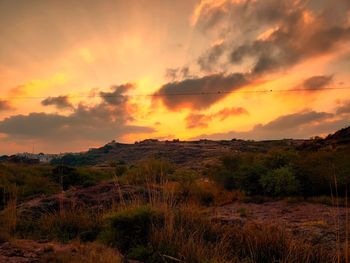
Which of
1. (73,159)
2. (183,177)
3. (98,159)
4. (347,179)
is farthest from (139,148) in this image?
(347,179)

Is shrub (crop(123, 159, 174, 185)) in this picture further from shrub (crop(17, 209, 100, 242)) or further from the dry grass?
the dry grass

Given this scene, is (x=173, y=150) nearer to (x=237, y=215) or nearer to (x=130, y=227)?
(x=237, y=215)

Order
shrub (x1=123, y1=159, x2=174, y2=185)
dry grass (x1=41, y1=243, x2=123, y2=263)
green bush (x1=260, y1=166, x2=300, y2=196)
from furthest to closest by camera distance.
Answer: shrub (x1=123, y1=159, x2=174, y2=185) < green bush (x1=260, y1=166, x2=300, y2=196) < dry grass (x1=41, y1=243, x2=123, y2=263)

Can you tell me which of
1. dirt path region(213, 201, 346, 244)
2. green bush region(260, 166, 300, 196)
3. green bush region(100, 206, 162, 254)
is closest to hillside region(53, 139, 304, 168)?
green bush region(260, 166, 300, 196)

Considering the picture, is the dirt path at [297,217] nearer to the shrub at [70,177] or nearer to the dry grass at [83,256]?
the dry grass at [83,256]

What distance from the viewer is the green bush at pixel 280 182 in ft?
61.8

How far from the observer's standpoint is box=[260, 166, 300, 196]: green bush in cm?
1883

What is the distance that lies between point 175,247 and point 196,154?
71.0 m

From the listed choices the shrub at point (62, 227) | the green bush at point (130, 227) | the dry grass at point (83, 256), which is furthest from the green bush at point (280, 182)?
the dry grass at point (83, 256)

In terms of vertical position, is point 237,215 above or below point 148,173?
below

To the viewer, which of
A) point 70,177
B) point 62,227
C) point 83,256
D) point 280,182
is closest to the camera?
point 83,256

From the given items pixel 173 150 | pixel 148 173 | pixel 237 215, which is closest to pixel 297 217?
pixel 237 215

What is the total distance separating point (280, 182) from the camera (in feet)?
62.8

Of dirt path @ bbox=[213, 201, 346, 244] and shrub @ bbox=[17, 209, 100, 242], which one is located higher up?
shrub @ bbox=[17, 209, 100, 242]
